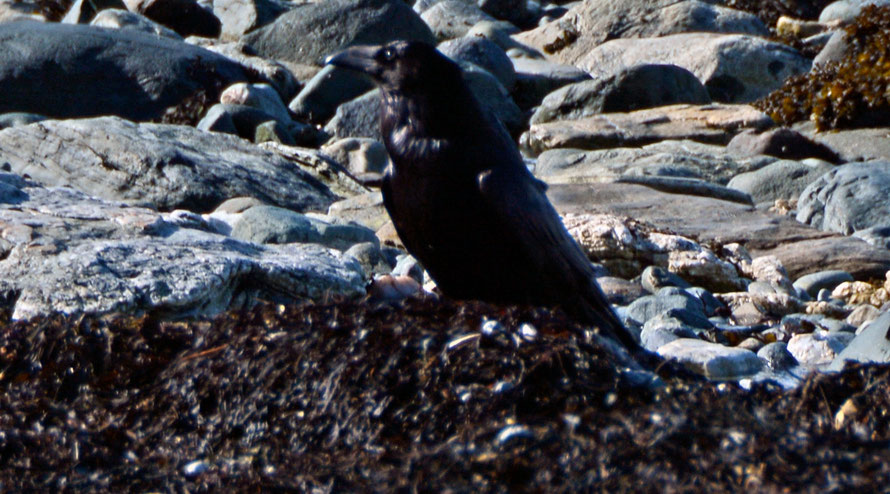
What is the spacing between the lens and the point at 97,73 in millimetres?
14500

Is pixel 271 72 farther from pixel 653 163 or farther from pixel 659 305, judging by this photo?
pixel 659 305

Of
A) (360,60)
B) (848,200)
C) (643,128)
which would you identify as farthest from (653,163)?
(360,60)

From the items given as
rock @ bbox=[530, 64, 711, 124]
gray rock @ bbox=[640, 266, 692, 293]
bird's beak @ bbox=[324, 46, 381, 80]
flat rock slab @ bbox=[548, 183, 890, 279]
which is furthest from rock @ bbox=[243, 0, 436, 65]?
bird's beak @ bbox=[324, 46, 381, 80]

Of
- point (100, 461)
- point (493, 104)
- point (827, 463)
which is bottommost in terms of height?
point (493, 104)

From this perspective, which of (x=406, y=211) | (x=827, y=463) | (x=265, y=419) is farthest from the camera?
(x=406, y=211)

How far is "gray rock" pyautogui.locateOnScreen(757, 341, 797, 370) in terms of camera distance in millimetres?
5180

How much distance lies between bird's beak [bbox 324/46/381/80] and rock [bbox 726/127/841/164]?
353 inches

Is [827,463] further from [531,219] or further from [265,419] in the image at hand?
[531,219]

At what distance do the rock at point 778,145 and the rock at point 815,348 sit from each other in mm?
7240

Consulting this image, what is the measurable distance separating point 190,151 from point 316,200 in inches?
48.4

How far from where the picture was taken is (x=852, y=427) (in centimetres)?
247

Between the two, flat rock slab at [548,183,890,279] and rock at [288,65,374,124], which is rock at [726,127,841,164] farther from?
rock at [288,65,374,124]

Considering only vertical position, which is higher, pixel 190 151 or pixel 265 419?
pixel 265 419

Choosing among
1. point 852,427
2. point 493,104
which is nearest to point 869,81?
point 493,104
